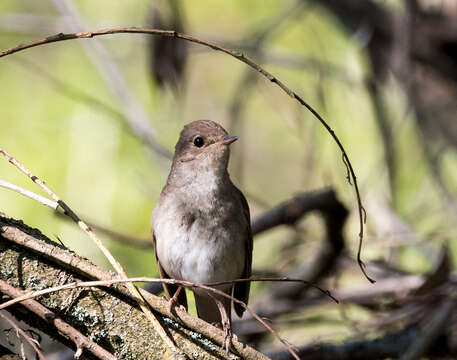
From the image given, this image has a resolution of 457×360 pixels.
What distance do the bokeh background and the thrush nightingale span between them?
2.48 feet

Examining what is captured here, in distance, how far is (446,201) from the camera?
191 inches

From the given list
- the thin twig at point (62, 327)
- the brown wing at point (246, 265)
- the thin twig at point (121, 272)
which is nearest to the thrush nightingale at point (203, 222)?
the brown wing at point (246, 265)

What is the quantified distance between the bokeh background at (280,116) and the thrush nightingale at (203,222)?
755mm

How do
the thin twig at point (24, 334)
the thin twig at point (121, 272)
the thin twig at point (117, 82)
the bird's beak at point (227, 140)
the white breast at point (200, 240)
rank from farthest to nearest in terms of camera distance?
the thin twig at point (117, 82)
the bird's beak at point (227, 140)
the white breast at point (200, 240)
the thin twig at point (121, 272)
the thin twig at point (24, 334)

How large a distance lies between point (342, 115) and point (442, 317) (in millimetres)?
3260

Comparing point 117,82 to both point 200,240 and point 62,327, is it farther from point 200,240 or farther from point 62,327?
point 62,327

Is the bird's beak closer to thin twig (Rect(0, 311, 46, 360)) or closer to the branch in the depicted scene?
the branch

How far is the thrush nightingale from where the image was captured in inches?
141

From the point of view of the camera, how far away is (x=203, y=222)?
3.62 m

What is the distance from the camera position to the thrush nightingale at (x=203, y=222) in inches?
141

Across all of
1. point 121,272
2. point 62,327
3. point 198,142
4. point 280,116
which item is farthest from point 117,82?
point 62,327

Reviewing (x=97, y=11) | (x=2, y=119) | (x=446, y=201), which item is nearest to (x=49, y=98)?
(x=2, y=119)

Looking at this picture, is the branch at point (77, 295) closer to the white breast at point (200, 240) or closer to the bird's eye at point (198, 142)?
the white breast at point (200, 240)

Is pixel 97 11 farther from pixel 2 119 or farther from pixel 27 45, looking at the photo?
pixel 27 45
